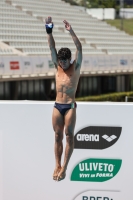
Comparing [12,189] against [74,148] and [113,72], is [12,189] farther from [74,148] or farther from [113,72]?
[113,72]

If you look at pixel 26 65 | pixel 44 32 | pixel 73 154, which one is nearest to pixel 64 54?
pixel 73 154

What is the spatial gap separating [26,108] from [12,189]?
2.84ft

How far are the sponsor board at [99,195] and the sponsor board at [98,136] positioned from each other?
1.57ft

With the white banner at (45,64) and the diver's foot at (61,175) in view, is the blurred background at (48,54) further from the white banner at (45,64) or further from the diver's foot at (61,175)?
the diver's foot at (61,175)

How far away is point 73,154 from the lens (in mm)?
5785

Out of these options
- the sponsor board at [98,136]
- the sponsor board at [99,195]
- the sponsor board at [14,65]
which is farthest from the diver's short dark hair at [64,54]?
the sponsor board at [14,65]

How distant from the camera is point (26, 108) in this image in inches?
230

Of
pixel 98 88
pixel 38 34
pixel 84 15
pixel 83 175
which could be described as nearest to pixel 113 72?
pixel 98 88

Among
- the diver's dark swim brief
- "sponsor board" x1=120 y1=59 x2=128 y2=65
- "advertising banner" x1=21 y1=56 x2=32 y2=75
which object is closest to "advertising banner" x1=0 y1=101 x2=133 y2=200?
the diver's dark swim brief

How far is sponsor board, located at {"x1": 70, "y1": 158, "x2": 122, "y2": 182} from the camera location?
5.76 metres

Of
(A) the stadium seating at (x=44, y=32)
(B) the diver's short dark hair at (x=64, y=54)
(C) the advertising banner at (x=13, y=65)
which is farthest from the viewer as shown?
(A) the stadium seating at (x=44, y=32)

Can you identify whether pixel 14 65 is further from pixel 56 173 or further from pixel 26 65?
pixel 56 173

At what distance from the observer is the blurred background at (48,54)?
103 feet

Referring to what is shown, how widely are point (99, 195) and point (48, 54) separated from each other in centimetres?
3011
